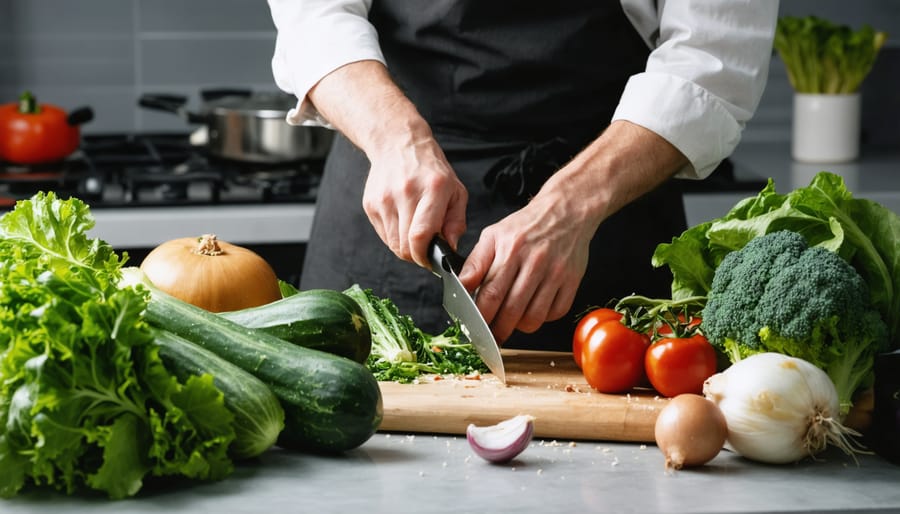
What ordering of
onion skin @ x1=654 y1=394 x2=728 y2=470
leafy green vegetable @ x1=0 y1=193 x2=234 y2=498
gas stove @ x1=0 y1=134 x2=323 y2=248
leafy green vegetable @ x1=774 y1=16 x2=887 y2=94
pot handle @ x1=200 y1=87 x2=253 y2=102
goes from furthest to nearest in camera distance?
pot handle @ x1=200 y1=87 x2=253 y2=102
leafy green vegetable @ x1=774 y1=16 x2=887 y2=94
gas stove @ x1=0 y1=134 x2=323 y2=248
onion skin @ x1=654 y1=394 x2=728 y2=470
leafy green vegetable @ x1=0 y1=193 x2=234 y2=498

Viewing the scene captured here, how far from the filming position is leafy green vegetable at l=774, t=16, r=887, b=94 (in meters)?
2.96

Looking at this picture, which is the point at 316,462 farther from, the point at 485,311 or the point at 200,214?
the point at 200,214

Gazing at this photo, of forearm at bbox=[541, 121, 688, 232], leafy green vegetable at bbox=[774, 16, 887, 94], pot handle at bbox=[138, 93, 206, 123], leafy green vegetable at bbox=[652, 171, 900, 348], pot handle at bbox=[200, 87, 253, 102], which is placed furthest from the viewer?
pot handle at bbox=[200, 87, 253, 102]

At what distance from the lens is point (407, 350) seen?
1495mm

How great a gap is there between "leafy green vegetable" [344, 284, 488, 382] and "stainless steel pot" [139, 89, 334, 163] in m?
1.18

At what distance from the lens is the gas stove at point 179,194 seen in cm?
247

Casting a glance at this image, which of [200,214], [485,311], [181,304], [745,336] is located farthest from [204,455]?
[200,214]

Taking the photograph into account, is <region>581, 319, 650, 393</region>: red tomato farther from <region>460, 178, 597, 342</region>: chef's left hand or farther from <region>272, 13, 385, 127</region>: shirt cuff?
<region>272, 13, 385, 127</region>: shirt cuff

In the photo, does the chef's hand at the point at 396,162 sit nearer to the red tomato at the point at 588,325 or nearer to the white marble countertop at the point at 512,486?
the red tomato at the point at 588,325

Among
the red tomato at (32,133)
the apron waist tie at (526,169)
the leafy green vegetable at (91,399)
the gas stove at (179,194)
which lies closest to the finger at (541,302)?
the apron waist tie at (526,169)

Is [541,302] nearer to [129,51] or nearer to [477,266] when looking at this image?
[477,266]

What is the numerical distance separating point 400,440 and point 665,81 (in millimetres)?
587

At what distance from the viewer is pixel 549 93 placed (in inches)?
71.0

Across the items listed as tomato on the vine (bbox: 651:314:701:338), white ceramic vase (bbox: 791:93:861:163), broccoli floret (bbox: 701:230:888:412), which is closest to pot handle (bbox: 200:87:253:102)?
white ceramic vase (bbox: 791:93:861:163)
